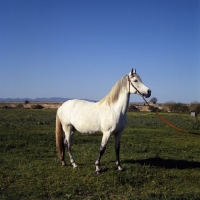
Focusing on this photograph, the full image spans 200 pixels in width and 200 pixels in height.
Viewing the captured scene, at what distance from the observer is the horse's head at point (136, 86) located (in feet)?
23.1

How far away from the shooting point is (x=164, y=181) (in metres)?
7.15

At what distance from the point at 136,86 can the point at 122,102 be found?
572mm

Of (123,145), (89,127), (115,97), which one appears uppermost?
(115,97)

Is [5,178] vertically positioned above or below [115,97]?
below

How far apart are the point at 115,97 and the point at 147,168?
2.38 meters

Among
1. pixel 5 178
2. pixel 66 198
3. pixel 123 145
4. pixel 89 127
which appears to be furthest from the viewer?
pixel 123 145

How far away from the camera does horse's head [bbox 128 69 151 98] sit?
7.05m

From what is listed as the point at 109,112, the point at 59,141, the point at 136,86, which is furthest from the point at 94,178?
the point at 136,86

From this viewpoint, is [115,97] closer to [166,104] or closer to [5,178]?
[5,178]

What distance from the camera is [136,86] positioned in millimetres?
7191

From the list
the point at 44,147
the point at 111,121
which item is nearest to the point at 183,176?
the point at 111,121

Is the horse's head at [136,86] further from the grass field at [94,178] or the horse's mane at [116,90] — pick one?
the grass field at [94,178]

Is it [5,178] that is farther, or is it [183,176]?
[183,176]

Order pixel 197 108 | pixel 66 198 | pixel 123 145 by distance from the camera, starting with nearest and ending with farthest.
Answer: pixel 66 198 < pixel 123 145 < pixel 197 108
